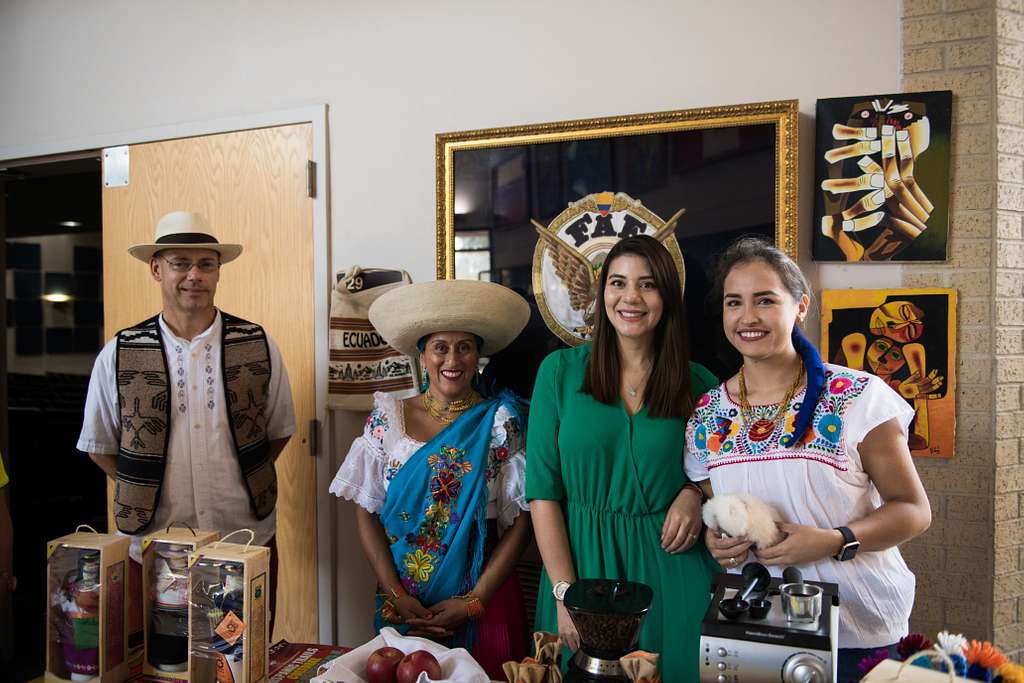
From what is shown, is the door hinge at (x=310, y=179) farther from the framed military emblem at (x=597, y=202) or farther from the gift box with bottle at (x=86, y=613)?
the gift box with bottle at (x=86, y=613)

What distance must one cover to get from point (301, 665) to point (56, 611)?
515 mm

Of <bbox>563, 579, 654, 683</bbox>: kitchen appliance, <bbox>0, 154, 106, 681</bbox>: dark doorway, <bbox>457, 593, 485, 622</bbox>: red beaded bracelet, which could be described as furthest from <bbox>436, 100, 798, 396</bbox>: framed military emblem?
<bbox>0, 154, 106, 681</bbox>: dark doorway

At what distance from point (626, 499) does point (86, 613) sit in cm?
121

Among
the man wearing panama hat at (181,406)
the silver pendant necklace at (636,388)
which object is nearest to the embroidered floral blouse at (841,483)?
the silver pendant necklace at (636,388)

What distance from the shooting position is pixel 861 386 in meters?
1.70

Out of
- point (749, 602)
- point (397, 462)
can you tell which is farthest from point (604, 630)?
point (397, 462)

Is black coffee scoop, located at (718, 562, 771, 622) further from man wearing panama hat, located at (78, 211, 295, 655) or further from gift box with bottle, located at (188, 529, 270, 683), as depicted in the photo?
man wearing panama hat, located at (78, 211, 295, 655)

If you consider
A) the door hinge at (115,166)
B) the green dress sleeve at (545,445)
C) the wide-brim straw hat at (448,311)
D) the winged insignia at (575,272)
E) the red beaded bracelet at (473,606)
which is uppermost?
the door hinge at (115,166)

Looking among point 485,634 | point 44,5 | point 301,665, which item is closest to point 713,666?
point 301,665

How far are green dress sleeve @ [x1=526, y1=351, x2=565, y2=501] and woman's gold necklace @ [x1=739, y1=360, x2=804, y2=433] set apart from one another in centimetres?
46

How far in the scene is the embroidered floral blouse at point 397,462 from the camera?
218 cm

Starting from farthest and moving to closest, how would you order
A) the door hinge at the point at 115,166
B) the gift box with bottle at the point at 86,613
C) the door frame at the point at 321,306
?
the door hinge at the point at 115,166
the door frame at the point at 321,306
the gift box with bottle at the point at 86,613

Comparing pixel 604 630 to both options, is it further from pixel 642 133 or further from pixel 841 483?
pixel 642 133

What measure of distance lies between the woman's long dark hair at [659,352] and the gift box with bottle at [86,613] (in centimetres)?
114
